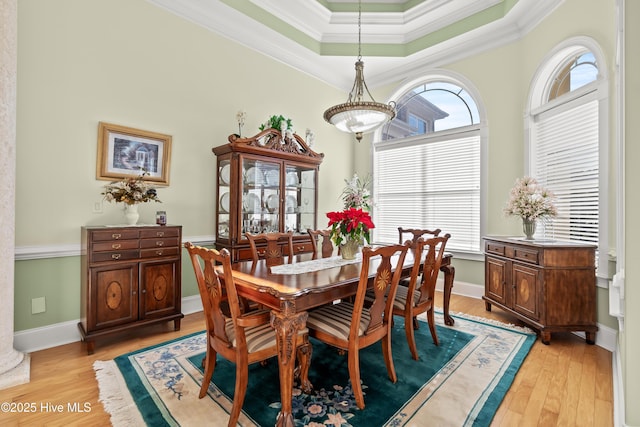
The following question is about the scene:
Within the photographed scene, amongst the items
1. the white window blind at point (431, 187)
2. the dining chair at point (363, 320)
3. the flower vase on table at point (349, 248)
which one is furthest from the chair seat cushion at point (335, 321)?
the white window blind at point (431, 187)

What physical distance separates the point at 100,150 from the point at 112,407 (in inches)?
88.0

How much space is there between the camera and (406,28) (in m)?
4.59

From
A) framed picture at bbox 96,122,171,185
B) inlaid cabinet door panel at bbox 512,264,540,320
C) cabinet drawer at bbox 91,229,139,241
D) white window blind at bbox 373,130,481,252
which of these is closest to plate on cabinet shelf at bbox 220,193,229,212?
framed picture at bbox 96,122,171,185

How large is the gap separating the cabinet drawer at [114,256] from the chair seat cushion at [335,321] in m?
1.74

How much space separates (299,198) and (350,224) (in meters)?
1.95

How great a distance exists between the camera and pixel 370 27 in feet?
15.0

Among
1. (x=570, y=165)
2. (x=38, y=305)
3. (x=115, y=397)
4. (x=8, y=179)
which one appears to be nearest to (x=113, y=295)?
(x=38, y=305)

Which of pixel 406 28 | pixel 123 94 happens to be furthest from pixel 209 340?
pixel 406 28

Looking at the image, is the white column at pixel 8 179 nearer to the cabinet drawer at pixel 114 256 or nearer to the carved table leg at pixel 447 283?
the cabinet drawer at pixel 114 256

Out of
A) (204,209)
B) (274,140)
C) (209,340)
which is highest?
(274,140)

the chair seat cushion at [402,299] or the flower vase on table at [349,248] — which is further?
the flower vase on table at [349,248]

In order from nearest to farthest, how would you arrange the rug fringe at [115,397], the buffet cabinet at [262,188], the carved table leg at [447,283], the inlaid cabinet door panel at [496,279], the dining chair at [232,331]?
the dining chair at [232,331] < the rug fringe at [115,397] < the carved table leg at [447,283] < the inlaid cabinet door panel at [496,279] < the buffet cabinet at [262,188]

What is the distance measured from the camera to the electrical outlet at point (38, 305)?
105 inches

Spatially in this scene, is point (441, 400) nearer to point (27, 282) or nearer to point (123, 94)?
point (27, 282)
